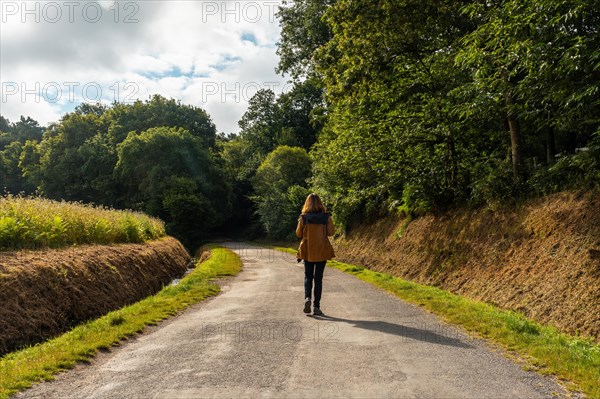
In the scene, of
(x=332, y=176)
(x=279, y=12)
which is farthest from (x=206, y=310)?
(x=279, y=12)

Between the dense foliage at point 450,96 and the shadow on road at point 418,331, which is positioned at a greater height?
the dense foliage at point 450,96

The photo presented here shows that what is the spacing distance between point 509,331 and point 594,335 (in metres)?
1.57

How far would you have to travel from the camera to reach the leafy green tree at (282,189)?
148ft

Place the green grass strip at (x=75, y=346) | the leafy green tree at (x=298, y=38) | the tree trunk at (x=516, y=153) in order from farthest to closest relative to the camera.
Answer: the leafy green tree at (x=298, y=38), the tree trunk at (x=516, y=153), the green grass strip at (x=75, y=346)

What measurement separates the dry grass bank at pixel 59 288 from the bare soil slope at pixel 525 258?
951 cm

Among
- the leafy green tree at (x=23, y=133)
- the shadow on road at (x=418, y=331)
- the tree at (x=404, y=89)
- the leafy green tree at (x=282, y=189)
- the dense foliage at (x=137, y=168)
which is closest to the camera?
the shadow on road at (x=418, y=331)

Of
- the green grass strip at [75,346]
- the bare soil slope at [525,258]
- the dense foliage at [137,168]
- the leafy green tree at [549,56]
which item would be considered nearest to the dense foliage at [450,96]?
the leafy green tree at [549,56]

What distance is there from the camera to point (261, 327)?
727 centimetres

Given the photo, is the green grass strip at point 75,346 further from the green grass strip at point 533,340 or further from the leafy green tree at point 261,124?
the leafy green tree at point 261,124

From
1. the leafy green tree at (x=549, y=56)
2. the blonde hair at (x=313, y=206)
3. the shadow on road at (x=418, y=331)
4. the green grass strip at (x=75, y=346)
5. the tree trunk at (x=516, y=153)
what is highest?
the leafy green tree at (x=549, y=56)

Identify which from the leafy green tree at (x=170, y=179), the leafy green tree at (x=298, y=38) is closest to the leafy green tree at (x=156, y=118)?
the leafy green tree at (x=170, y=179)

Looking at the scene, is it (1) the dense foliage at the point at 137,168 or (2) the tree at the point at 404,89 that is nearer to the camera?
(2) the tree at the point at 404,89

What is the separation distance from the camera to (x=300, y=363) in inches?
206

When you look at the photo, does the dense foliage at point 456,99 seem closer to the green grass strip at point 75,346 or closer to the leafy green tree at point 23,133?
the green grass strip at point 75,346
